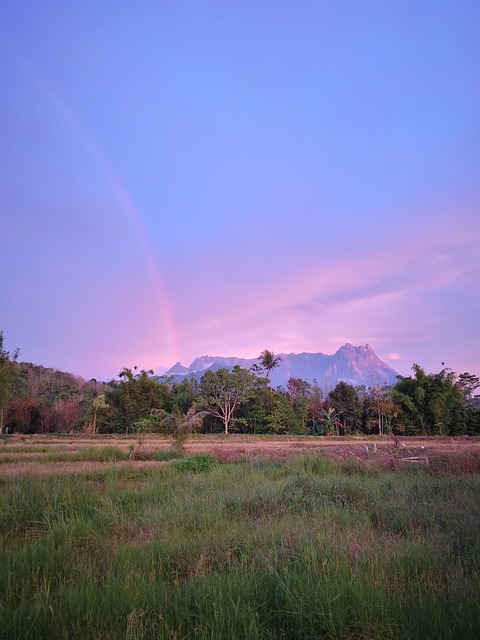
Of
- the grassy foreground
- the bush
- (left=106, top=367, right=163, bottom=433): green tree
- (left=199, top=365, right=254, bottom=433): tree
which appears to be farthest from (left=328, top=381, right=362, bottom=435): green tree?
the grassy foreground

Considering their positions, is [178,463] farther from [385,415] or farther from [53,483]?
[385,415]

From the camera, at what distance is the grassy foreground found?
10.8 feet

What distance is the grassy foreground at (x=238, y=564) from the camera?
10.8 feet

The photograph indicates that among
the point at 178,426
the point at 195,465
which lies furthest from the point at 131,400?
the point at 195,465

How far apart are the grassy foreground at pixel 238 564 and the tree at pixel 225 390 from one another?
3933 cm

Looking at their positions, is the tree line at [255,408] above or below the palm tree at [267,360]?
below

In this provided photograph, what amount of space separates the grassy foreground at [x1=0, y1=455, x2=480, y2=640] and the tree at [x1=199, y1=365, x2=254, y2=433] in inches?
1548

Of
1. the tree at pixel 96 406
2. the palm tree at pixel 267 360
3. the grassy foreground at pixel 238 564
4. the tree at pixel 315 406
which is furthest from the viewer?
the palm tree at pixel 267 360

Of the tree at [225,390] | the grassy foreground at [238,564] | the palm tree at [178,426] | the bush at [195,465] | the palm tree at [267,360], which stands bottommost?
the bush at [195,465]

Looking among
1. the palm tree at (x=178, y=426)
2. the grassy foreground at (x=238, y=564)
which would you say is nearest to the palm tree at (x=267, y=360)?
the palm tree at (x=178, y=426)

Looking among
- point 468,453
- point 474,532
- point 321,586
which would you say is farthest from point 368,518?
point 468,453

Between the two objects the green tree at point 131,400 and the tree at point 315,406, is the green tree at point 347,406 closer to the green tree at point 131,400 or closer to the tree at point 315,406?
the tree at point 315,406

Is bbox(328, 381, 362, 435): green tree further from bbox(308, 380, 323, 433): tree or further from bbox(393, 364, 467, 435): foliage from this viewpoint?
bbox(393, 364, 467, 435): foliage

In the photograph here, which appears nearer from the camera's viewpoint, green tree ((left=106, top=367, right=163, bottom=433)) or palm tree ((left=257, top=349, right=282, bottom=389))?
green tree ((left=106, top=367, right=163, bottom=433))
